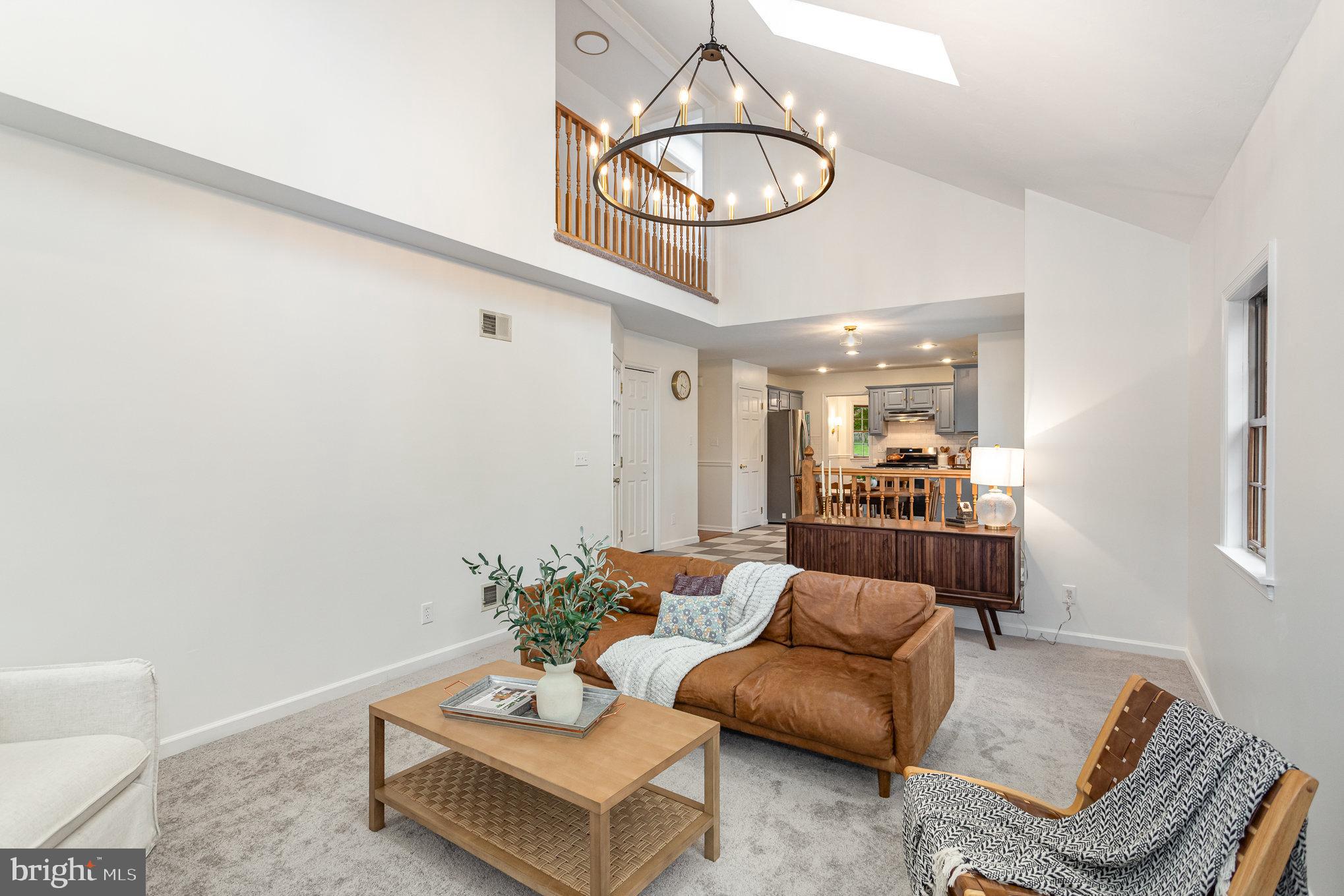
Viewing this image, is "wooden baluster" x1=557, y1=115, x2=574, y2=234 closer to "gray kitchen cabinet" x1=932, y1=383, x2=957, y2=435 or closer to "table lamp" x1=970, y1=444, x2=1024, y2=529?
"table lamp" x1=970, y1=444, x2=1024, y2=529

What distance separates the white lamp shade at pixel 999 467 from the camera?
420 centimetres

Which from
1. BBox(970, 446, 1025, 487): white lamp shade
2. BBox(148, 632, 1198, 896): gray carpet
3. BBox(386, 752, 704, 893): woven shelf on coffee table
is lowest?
BBox(148, 632, 1198, 896): gray carpet

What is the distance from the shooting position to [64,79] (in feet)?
7.35

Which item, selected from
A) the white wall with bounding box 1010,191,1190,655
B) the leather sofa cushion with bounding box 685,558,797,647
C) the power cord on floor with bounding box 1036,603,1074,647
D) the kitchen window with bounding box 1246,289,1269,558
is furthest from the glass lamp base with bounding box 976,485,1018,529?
the leather sofa cushion with bounding box 685,558,797,647

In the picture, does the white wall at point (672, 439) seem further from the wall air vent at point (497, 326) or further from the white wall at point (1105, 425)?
the white wall at point (1105, 425)

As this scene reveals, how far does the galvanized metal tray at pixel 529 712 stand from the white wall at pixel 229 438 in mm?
1461

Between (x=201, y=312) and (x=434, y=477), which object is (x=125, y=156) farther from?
(x=434, y=477)

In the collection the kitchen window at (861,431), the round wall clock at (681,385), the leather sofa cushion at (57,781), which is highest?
the round wall clock at (681,385)

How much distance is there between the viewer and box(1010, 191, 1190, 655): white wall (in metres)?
3.96

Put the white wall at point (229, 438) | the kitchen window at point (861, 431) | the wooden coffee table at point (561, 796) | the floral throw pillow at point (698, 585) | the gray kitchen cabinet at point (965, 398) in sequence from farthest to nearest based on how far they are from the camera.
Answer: the kitchen window at point (861, 431) < the gray kitchen cabinet at point (965, 398) < the floral throw pillow at point (698, 585) < the white wall at point (229, 438) < the wooden coffee table at point (561, 796)

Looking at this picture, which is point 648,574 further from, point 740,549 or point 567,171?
point 740,549

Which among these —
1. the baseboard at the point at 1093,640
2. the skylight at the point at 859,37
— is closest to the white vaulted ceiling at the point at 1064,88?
the skylight at the point at 859,37

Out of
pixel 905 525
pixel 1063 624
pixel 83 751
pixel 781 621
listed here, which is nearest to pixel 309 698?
pixel 83 751

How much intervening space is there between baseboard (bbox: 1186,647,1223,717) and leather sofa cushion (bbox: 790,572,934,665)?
4.72 ft
